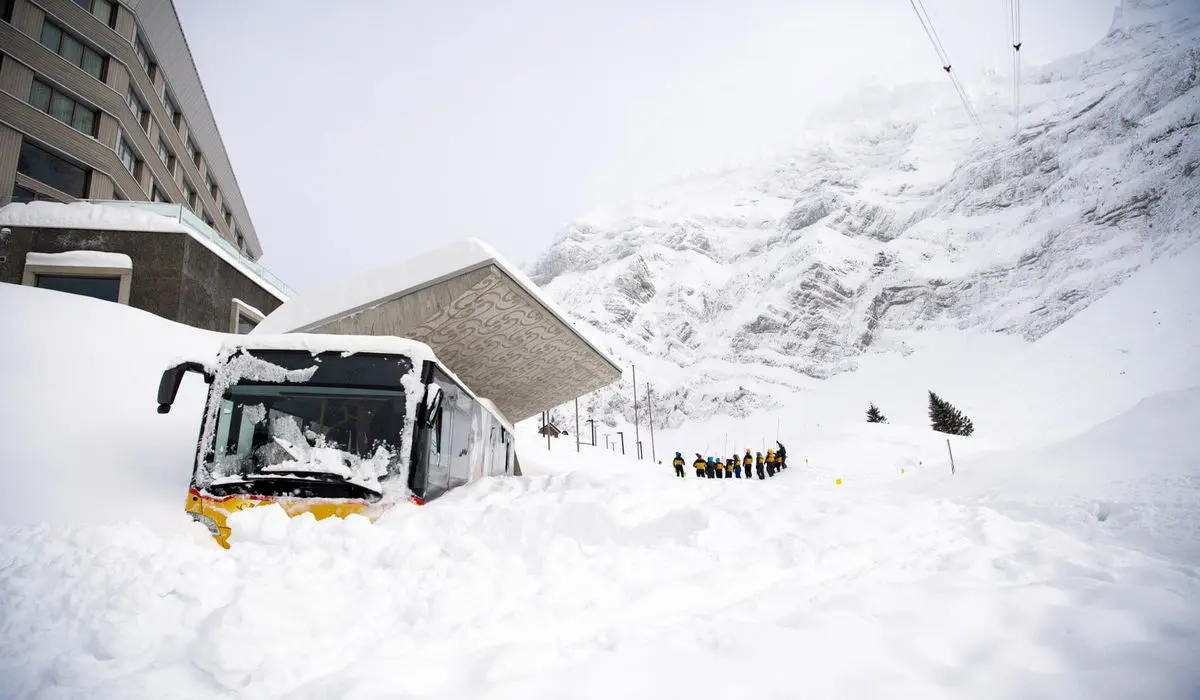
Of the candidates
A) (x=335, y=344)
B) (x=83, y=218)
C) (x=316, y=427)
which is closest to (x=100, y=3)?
(x=83, y=218)

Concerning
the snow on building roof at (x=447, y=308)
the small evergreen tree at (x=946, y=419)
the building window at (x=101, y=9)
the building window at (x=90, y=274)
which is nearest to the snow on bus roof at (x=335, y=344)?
the snow on building roof at (x=447, y=308)

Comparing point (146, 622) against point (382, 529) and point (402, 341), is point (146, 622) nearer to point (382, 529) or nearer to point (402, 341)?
point (382, 529)

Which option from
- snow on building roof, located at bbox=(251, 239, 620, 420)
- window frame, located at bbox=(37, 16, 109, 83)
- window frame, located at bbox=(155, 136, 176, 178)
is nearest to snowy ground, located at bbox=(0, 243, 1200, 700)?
snow on building roof, located at bbox=(251, 239, 620, 420)

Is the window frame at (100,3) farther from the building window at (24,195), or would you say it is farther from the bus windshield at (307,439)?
the bus windshield at (307,439)

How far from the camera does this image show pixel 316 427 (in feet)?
17.6

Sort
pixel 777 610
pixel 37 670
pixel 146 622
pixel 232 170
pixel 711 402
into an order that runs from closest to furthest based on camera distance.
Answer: pixel 37 670, pixel 146 622, pixel 777 610, pixel 232 170, pixel 711 402

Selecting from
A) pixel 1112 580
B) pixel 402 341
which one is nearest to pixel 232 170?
pixel 402 341

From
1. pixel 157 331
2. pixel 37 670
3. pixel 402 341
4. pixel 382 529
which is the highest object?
pixel 157 331

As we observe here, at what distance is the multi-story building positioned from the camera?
1586 centimetres

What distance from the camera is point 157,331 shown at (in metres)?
13.0

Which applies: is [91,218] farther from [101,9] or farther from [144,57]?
[144,57]

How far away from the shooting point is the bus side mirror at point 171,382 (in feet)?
18.1

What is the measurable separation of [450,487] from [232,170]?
1707 inches

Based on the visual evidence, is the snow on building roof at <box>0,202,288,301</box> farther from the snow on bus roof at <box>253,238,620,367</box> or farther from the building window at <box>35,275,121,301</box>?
the snow on bus roof at <box>253,238,620,367</box>
